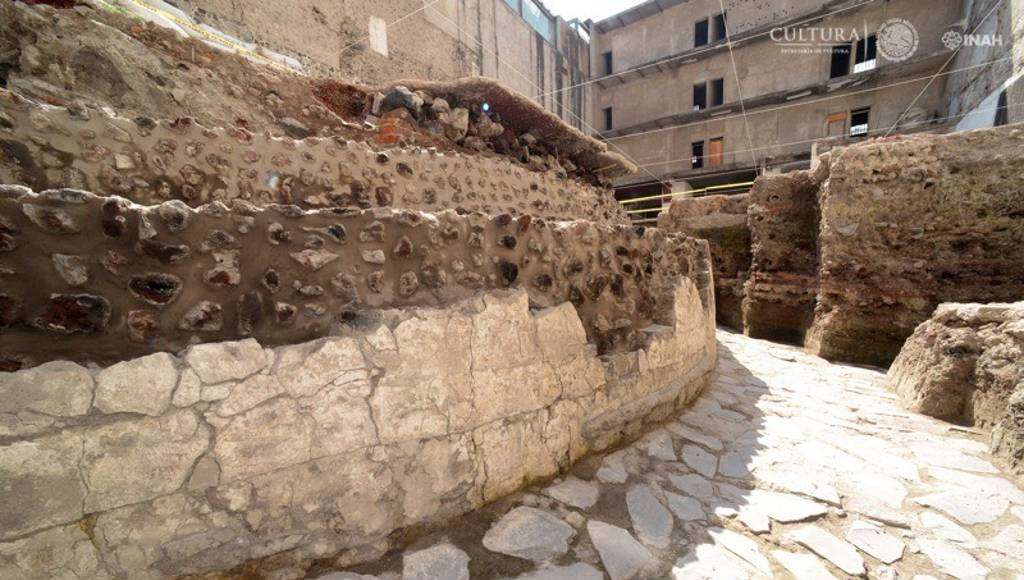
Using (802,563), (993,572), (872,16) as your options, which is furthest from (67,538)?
(872,16)

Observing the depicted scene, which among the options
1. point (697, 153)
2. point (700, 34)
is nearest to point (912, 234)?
point (697, 153)

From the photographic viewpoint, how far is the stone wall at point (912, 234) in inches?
177

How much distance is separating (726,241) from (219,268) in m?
8.20

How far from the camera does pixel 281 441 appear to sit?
146 centimetres

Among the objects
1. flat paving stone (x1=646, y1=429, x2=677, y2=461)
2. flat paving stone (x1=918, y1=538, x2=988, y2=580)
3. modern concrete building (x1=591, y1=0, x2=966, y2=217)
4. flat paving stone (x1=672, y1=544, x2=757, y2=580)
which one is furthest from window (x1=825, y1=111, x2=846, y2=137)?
flat paving stone (x1=672, y1=544, x2=757, y2=580)

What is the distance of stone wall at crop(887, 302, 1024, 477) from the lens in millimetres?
2500

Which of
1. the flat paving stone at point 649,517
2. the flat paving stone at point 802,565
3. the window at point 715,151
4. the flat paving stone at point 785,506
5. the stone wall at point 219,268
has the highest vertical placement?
the window at point 715,151

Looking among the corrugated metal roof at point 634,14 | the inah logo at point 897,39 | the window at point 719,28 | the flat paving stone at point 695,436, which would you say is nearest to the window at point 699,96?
the window at point 719,28

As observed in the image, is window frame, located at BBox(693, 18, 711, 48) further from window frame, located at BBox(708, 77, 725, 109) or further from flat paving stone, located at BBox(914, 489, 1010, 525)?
flat paving stone, located at BBox(914, 489, 1010, 525)

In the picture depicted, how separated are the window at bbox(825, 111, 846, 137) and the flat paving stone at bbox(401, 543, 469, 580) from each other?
21.2 m

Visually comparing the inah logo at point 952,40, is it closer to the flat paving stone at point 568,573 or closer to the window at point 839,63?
the window at point 839,63

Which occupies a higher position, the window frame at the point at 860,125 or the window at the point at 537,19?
the window at the point at 537,19

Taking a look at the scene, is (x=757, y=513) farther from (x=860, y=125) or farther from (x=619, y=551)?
(x=860, y=125)

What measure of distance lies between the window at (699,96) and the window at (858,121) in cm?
602
